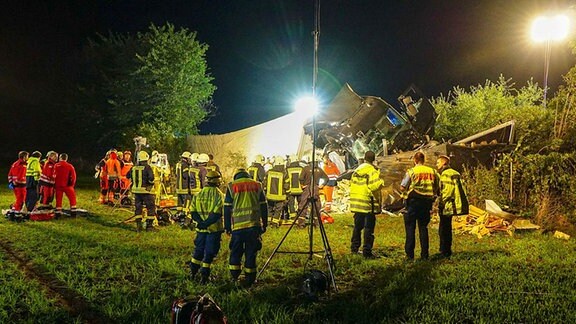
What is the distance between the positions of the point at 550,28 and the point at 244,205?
1492cm

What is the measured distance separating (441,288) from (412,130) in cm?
1188

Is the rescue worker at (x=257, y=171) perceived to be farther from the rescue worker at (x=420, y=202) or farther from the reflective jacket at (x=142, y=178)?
the rescue worker at (x=420, y=202)

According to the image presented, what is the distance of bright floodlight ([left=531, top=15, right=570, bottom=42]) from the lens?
14.7m

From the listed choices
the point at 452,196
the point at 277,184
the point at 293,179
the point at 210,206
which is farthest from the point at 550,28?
the point at 210,206

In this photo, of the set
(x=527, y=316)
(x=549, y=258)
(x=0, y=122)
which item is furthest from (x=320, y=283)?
(x=0, y=122)

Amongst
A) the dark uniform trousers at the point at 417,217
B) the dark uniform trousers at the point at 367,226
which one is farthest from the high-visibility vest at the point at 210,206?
the dark uniform trousers at the point at 417,217

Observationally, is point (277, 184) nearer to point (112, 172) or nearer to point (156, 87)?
point (112, 172)

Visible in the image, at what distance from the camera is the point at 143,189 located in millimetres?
10688

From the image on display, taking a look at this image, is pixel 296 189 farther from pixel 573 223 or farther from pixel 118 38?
pixel 118 38

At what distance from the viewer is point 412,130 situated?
57.4 feet

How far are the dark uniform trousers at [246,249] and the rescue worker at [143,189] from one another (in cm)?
497

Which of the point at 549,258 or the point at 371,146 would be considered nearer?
the point at 549,258

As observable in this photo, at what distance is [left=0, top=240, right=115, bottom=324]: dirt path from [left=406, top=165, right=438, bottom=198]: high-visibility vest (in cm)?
544

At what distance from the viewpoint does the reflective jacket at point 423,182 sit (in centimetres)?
814
